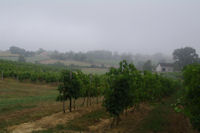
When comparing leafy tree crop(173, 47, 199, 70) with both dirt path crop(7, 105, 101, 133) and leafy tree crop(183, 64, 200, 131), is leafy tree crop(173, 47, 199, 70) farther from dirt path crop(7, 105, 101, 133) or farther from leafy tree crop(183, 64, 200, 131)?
leafy tree crop(183, 64, 200, 131)

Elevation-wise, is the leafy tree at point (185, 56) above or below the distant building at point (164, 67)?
above

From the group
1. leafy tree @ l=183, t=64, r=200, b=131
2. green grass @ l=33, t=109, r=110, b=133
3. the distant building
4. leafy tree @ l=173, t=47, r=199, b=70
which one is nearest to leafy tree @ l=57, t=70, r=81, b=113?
green grass @ l=33, t=109, r=110, b=133

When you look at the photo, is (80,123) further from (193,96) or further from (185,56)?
(185,56)

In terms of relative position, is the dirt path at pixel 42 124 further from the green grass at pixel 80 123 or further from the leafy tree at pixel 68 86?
the leafy tree at pixel 68 86

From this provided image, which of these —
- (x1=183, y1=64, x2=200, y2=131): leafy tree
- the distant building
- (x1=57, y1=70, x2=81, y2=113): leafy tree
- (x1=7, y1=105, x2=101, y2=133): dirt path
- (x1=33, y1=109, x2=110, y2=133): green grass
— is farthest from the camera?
the distant building

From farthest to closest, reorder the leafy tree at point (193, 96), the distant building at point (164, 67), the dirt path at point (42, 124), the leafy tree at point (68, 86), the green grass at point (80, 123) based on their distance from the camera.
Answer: the distant building at point (164, 67) < the leafy tree at point (68, 86) < the green grass at point (80, 123) < the dirt path at point (42, 124) < the leafy tree at point (193, 96)

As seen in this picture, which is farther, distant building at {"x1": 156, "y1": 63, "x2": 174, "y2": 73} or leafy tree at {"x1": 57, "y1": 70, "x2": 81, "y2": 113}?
distant building at {"x1": 156, "y1": 63, "x2": 174, "y2": 73}

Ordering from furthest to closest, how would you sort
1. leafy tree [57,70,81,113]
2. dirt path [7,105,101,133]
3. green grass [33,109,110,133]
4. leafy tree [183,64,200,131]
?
leafy tree [57,70,81,113] → green grass [33,109,110,133] → dirt path [7,105,101,133] → leafy tree [183,64,200,131]

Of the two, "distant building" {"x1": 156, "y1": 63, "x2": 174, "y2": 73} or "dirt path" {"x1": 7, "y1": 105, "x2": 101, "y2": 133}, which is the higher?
"distant building" {"x1": 156, "y1": 63, "x2": 174, "y2": 73}

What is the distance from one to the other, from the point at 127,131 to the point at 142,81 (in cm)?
784

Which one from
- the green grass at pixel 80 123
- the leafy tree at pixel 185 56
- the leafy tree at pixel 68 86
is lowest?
the green grass at pixel 80 123

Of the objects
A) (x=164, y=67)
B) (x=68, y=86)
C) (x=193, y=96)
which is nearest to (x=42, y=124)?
(x=68, y=86)

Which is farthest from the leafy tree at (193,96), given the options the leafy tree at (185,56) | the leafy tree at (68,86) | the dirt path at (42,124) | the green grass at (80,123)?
the leafy tree at (185,56)

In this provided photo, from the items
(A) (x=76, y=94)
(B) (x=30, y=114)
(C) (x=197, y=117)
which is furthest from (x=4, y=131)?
(C) (x=197, y=117)
